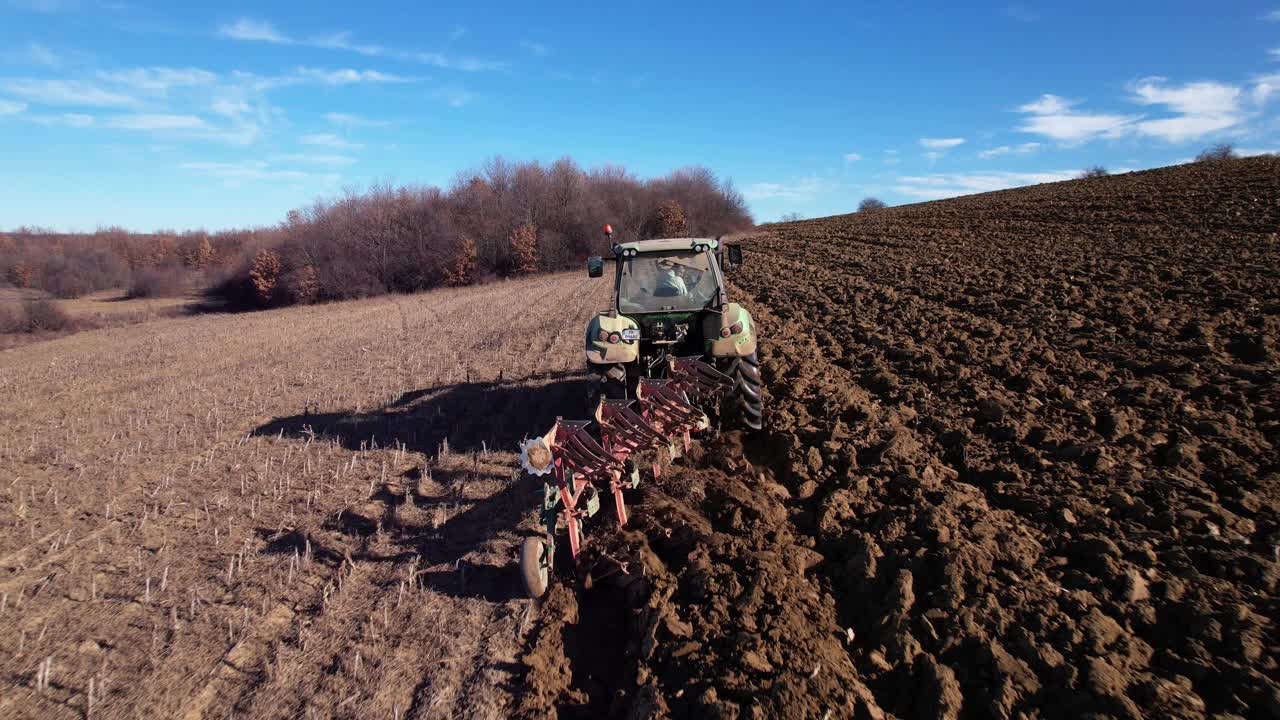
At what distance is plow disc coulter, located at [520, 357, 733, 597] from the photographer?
368 cm

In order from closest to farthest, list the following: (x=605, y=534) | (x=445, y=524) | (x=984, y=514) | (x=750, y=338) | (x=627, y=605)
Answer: (x=627, y=605) → (x=984, y=514) → (x=605, y=534) → (x=445, y=524) → (x=750, y=338)

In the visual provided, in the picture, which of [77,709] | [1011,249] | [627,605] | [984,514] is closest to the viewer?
[77,709]

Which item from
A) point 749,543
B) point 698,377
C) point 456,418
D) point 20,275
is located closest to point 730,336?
point 698,377

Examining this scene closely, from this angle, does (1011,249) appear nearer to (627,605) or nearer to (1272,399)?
(1272,399)

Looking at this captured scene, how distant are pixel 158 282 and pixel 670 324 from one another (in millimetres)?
44574

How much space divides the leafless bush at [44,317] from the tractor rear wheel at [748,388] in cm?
2593

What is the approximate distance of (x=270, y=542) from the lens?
4.70 metres

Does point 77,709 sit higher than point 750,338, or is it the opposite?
point 750,338

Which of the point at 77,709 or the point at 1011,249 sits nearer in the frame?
the point at 77,709

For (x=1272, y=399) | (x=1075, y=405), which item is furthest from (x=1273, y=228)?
(x=1075, y=405)

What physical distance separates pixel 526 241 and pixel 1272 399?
103ft

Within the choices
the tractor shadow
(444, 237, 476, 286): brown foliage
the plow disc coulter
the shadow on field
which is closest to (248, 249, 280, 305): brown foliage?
(444, 237, 476, 286): brown foliage

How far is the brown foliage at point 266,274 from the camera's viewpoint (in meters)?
32.9

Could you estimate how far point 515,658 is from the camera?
3266 millimetres
